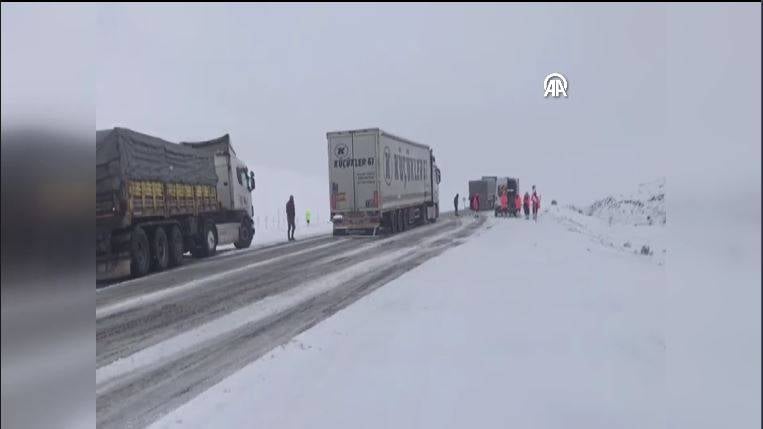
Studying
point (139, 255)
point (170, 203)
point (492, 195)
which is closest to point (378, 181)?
point (492, 195)

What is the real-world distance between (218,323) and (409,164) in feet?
9.82

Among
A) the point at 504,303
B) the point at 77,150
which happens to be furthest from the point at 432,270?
the point at 77,150

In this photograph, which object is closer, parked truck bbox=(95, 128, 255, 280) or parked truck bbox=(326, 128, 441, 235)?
parked truck bbox=(326, 128, 441, 235)

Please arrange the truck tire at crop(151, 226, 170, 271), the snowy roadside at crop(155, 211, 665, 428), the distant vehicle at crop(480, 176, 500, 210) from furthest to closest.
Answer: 1. the truck tire at crop(151, 226, 170, 271)
2. the distant vehicle at crop(480, 176, 500, 210)
3. the snowy roadside at crop(155, 211, 665, 428)

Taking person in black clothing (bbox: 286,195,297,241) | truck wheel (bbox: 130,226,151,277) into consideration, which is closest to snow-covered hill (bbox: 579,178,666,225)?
person in black clothing (bbox: 286,195,297,241)

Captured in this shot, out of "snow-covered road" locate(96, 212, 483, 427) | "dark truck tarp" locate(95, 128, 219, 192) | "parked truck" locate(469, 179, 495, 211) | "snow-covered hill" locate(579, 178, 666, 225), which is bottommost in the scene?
"snow-covered road" locate(96, 212, 483, 427)

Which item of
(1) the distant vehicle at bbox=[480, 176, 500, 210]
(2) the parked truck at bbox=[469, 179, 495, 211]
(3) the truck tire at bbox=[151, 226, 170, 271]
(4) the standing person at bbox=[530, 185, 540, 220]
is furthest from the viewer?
(3) the truck tire at bbox=[151, 226, 170, 271]

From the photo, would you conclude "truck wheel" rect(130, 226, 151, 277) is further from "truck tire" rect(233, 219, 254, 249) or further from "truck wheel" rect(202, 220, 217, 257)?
"truck tire" rect(233, 219, 254, 249)

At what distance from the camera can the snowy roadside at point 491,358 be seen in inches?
129

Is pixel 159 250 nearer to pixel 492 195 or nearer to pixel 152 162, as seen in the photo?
pixel 152 162

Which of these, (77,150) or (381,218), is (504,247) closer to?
(381,218)

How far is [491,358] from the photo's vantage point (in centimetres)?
419

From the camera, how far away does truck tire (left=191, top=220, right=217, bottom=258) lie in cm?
1085

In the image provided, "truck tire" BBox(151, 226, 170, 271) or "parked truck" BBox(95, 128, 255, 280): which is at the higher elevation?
"parked truck" BBox(95, 128, 255, 280)
